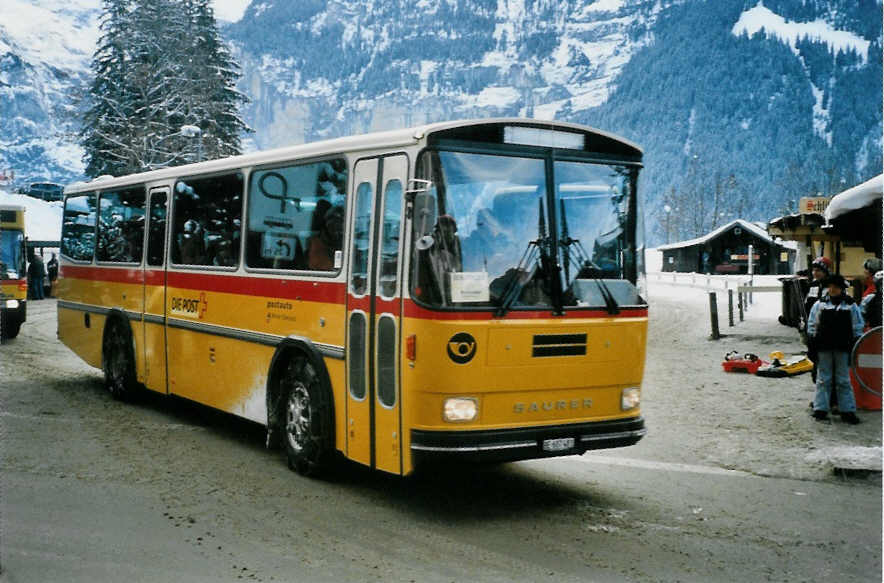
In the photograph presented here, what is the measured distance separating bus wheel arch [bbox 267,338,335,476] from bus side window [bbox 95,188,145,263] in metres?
4.12

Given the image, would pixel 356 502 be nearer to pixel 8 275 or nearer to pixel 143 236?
pixel 143 236

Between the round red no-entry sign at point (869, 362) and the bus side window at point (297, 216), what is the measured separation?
6.95 metres

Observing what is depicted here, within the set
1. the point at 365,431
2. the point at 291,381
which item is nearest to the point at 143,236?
the point at 291,381

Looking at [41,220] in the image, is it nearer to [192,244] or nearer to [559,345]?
[192,244]

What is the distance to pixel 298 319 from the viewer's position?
8500mm

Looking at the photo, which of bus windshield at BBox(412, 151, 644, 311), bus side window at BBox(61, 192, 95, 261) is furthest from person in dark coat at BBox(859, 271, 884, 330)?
bus side window at BBox(61, 192, 95, 261)

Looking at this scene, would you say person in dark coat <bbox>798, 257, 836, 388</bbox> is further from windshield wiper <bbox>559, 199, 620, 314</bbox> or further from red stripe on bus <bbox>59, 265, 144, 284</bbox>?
red stripe on bus <bbox>59, 265, 144, 284</bbox>

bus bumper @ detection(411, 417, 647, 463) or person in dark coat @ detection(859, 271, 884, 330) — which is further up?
person in dark coat @ detection(859, 271, 884, 330)

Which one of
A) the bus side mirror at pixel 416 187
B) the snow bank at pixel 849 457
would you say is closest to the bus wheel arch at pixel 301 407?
the bus side mirror at pixel 416 187

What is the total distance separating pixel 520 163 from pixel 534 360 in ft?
4.73

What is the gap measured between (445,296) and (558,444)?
1416mm

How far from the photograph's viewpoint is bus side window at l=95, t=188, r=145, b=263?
1224cm

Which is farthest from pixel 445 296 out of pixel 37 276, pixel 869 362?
pixel 37 276

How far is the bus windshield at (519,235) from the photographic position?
6969 millimetres
